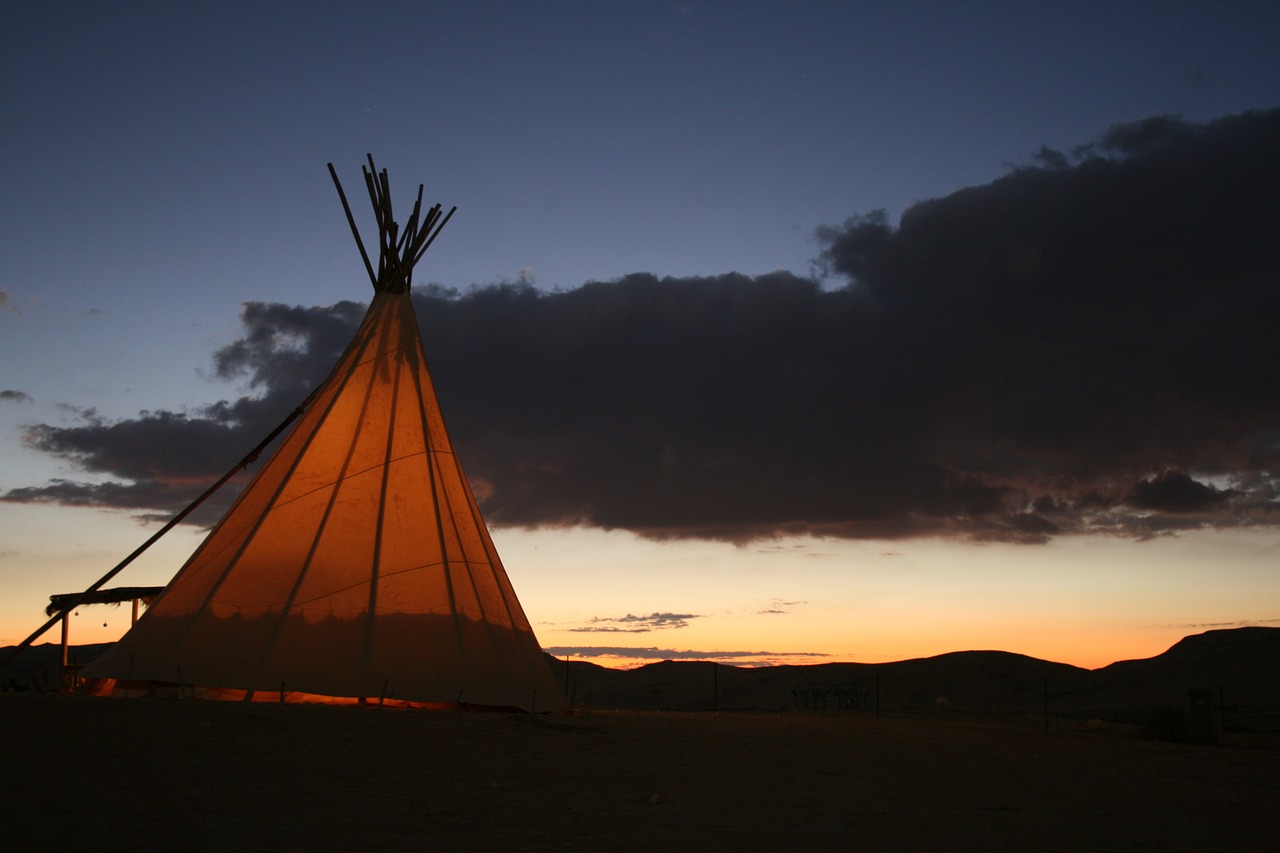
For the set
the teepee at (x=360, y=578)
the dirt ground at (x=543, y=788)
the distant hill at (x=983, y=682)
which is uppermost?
the teepee at (x=360, y=578)

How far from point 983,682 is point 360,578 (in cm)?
2664

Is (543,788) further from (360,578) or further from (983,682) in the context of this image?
(983,682)

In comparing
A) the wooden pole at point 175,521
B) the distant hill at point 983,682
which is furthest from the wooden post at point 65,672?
the distant hill at point 983,682

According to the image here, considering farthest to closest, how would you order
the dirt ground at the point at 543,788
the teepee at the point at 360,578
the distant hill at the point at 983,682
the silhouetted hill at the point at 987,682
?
the silhouetted hill at the point at 987,682 → the distant hill at the point at 983,682 → the teepee at the point at 360,578 → the dirt ground at the point at 543,788

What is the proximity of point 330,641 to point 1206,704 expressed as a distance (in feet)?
41.5

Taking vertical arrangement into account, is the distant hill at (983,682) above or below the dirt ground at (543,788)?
below

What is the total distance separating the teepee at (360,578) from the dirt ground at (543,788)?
0.93 m

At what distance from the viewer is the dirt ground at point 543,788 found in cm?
649

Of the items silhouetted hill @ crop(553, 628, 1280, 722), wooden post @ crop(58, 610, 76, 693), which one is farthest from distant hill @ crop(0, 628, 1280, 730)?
wooden post @ crop(58, 610, 76, 693)

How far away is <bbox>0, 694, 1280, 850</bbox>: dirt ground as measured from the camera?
649 cm

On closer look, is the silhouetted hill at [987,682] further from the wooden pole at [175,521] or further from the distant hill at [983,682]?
the wooden pole at [175,521]

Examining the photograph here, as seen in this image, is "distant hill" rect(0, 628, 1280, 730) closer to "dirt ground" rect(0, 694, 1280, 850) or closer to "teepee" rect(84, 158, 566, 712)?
"teepee" rect(84, 158, 566, 712)

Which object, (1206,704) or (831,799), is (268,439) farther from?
(1206,704)

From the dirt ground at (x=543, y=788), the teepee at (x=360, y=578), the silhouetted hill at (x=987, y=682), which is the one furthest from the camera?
the silhouetted hill at (x=987, y=682)
